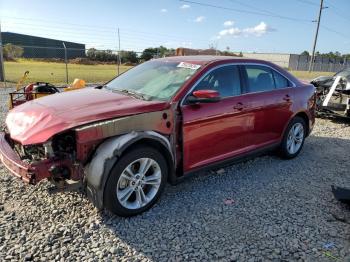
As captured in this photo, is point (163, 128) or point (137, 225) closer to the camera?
point (137, 225)

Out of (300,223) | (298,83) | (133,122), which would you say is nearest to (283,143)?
(298,83)

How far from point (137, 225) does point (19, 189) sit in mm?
1723

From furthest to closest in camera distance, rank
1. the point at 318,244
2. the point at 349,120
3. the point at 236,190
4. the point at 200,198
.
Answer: the point at 349,120 → the point at 236,190 → the point at 200,198 → the point at 318,244

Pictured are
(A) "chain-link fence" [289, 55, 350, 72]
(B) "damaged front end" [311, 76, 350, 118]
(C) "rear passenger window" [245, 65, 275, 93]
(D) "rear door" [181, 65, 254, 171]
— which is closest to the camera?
(D) "rear door" [181, 65, 254, 171]

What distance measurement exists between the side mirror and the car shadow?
1216 millimetres

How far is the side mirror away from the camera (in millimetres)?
3949

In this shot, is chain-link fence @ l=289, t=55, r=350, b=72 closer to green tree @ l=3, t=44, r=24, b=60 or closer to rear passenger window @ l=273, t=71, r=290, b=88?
green tree @ l=3, t=44, r=24, b=60

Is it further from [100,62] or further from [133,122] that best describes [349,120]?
[100,62]

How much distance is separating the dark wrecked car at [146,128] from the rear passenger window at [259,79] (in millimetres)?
15

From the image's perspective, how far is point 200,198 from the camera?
4.23 metres

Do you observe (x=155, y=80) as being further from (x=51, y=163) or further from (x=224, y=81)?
(x=51, y=163)

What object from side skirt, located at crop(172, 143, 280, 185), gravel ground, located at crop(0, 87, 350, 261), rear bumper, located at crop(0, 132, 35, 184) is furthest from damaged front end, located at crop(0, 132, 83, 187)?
side skirt, located at crop(172, 143, 280, 185)

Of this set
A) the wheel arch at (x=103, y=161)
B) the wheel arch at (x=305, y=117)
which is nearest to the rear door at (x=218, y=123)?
the wheel arch at (x=103, y=161)

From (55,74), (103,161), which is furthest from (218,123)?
(55,74)
